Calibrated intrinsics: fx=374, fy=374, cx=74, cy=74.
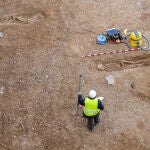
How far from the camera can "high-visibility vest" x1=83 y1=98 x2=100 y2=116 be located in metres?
11.8

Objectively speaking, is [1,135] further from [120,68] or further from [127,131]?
[120,68]

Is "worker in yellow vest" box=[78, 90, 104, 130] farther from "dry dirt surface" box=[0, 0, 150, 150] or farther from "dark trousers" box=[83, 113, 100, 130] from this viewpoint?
"dry dirt surface" box=[0, 0, 150, 150]

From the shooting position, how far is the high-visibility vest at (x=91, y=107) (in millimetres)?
11812

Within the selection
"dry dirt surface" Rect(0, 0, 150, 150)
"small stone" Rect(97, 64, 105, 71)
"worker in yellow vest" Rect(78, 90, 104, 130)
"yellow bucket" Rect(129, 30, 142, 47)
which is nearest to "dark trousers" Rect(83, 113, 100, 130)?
"worker in yellow vest" Rect(78, 90, 104, 130)

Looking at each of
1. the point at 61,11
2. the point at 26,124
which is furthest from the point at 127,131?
the point at 61,11

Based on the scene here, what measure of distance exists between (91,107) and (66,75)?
307 cm

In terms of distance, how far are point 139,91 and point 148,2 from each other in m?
5.67

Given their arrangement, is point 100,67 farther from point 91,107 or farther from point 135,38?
point 91,107

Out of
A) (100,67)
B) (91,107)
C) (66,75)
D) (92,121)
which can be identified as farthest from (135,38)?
(91,107)

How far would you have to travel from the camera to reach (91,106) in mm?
11883

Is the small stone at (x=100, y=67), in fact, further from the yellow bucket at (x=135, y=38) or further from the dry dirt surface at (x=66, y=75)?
the yellow bucket at (x=135, y=38)

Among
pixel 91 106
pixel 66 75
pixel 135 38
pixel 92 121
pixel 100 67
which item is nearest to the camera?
pixel 91 106

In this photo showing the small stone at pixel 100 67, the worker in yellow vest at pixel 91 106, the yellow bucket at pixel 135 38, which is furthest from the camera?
the yellow bucket at pixel 135 38

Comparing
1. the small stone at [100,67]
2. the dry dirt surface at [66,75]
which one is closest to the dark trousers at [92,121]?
the dry dirt surface at [66,75]
